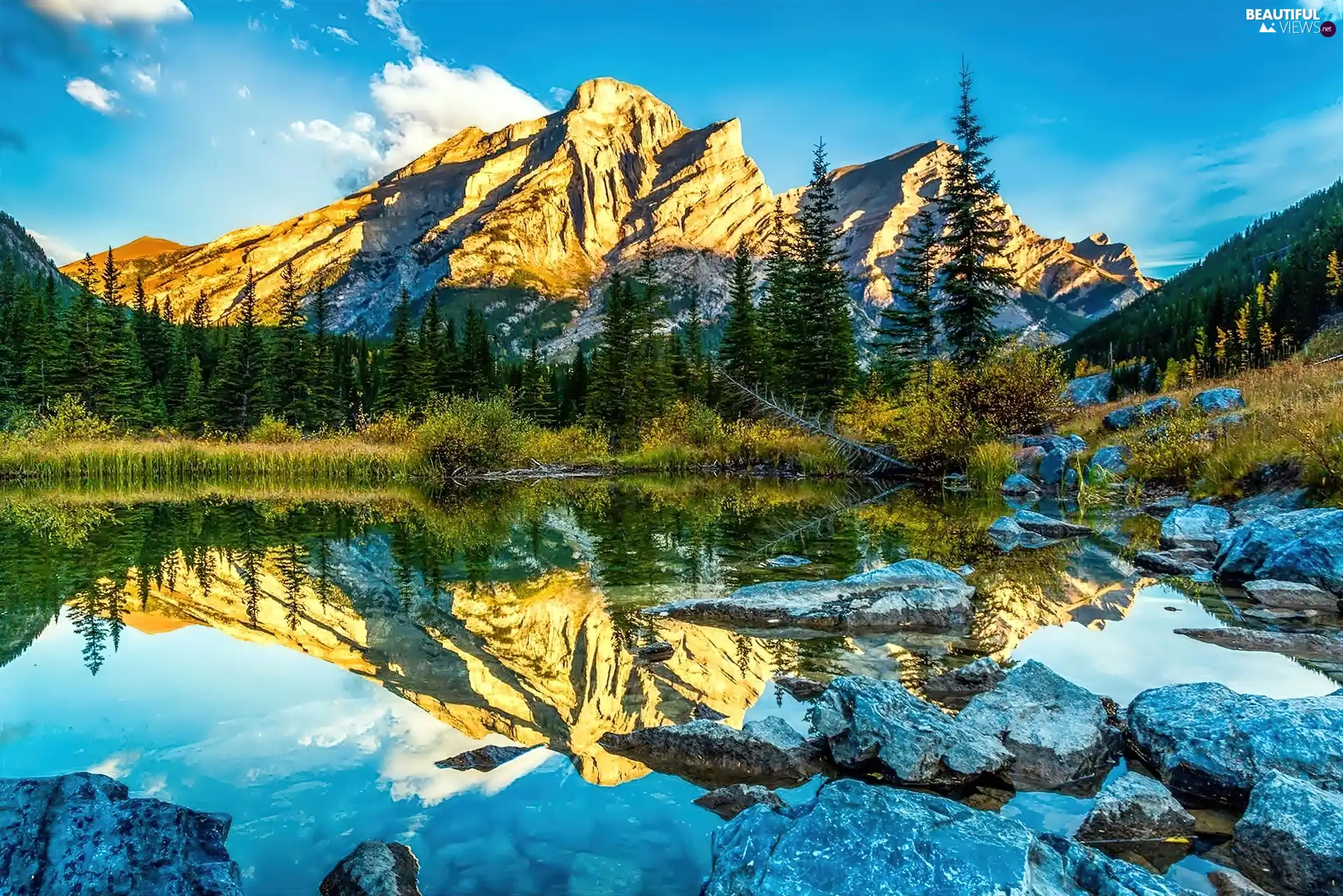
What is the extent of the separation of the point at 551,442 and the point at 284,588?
3267 cm

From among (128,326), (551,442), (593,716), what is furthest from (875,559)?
(128,326)

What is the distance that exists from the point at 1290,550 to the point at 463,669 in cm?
969

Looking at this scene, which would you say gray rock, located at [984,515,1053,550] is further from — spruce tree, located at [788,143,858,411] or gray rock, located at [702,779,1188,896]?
spruce tree, located at [788,143,858,411]

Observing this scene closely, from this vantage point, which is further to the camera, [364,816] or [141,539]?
[141,539]

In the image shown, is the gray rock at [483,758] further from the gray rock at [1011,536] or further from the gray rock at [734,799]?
the gray rock at [1011,536]

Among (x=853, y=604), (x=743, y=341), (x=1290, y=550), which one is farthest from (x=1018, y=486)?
(x=743, y=341)

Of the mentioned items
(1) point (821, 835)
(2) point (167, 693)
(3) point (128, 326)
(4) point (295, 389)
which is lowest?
(2) point (167, 693)

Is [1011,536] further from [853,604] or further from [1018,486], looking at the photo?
[1018,486]

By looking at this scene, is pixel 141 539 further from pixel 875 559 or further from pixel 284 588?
pixel 875 559

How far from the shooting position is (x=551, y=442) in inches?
1660

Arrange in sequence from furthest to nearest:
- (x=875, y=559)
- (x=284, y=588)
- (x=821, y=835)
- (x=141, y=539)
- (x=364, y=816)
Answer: (x=141, y=539) < (x=875, y=559) < (x=284, y=588) < (x=364, y=816) < (x=821, y=835)

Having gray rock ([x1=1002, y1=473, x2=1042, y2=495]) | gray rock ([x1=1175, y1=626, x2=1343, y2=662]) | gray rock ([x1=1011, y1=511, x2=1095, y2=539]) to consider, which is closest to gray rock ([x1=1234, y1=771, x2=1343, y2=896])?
gray rock ([x1=1175, y1=626, x2=1343, y2=662])

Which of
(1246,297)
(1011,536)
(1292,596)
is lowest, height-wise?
(1011,536)

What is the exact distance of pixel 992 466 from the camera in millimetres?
22875
